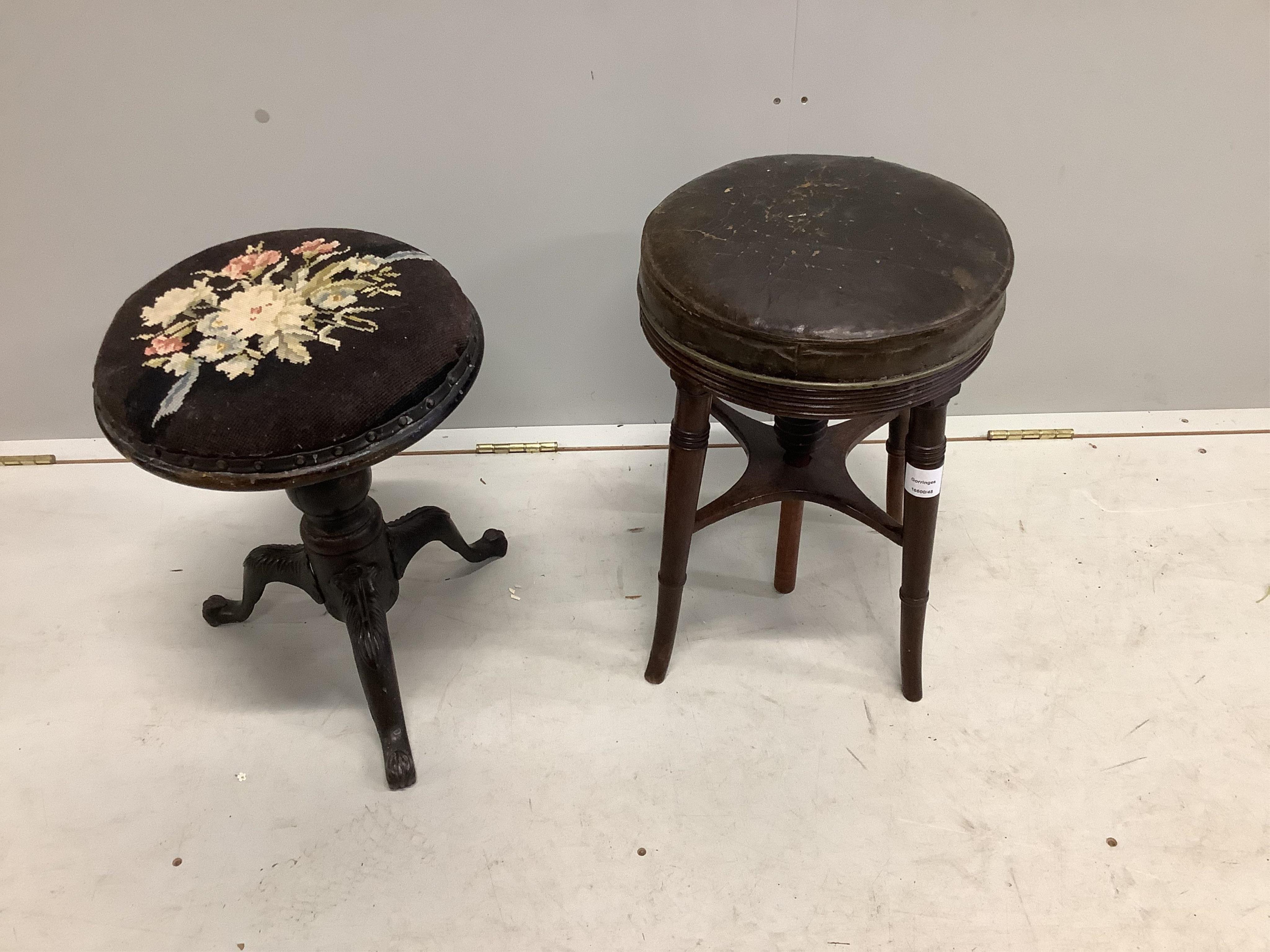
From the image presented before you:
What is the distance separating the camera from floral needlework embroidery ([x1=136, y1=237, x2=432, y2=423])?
4.36 feet

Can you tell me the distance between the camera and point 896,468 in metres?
1.96

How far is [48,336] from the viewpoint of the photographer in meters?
2.16

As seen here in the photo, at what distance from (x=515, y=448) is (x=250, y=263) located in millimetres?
845

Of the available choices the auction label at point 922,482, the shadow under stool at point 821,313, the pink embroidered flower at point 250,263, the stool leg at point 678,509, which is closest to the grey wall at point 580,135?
the shadow under stool at point 821,313

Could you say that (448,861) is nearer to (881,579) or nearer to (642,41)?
(881,579)

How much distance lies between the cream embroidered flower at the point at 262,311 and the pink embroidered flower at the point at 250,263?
5cm

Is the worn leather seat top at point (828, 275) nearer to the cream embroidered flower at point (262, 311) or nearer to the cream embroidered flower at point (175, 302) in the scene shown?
the cream embroidered flower at point (262, 311)

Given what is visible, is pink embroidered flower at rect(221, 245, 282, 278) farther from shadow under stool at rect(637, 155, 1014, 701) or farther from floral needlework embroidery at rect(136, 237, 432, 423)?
shadow under stool at rect(637, 155, 1014, 701)

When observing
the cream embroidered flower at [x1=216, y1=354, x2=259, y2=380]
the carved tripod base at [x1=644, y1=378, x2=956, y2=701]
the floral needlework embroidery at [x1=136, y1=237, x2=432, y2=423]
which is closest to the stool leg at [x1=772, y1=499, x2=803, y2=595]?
the carved tripod base at [x1=644, y1=378, x2=956, y2=701]

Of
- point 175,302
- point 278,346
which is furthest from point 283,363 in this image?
point 175,302

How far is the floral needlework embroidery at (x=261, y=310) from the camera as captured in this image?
4.36ft

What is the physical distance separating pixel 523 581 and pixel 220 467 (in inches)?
32.4

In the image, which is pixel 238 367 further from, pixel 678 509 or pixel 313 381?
pixel 678 509

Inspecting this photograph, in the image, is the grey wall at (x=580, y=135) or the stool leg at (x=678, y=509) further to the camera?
the grey wall at (x=580, y=135)
